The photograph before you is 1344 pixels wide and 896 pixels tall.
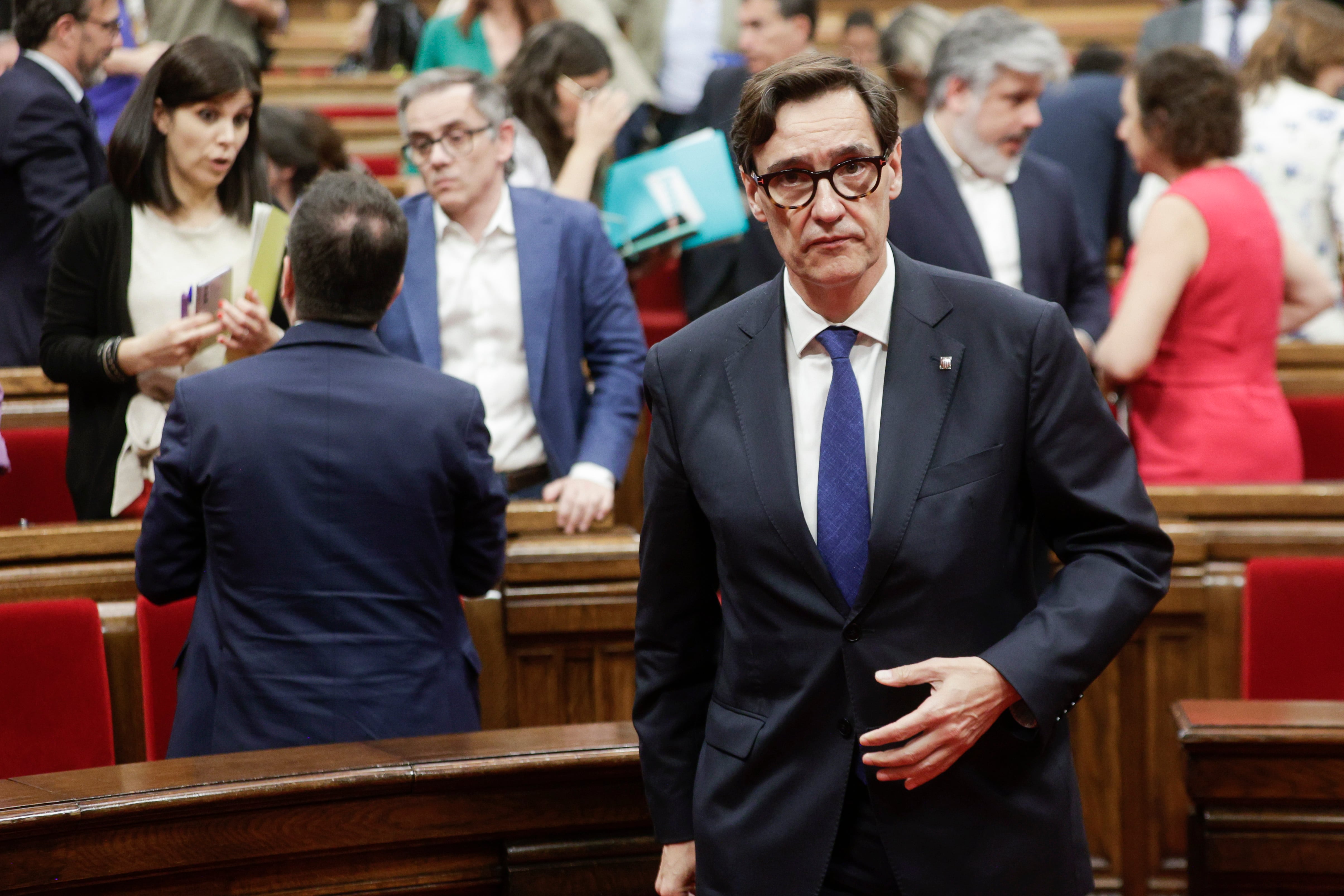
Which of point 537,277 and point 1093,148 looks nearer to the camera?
point 537,277

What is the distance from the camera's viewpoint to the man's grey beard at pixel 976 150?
111 inches

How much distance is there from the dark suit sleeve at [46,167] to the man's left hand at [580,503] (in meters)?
1.23

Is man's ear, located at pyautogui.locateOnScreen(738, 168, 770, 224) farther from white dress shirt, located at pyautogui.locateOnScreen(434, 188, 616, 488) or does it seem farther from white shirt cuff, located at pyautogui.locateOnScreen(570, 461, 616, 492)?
white dress shirt, located at pyautogui.locateOnScreen(434, 188, 616, 488)

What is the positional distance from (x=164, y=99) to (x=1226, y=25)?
4.19m

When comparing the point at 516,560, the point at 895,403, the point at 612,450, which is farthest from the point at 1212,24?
the point at 895,403

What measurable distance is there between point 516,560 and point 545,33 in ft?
5.77

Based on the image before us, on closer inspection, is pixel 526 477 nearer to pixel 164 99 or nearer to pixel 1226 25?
pixel 164 99

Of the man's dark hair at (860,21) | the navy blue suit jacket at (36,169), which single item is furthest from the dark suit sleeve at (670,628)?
the man's dark hair at (860,21)

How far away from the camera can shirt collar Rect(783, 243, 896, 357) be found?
1424 millimetres

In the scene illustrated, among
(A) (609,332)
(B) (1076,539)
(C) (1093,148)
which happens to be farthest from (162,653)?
(C) (1093,148)

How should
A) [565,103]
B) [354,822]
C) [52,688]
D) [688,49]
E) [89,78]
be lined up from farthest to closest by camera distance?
[688,49] → [565,103] → [89,78] → [52,688] → [354,822]

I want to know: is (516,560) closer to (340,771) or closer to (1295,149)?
(340,771)

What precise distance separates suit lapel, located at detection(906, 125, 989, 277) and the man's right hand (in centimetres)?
153

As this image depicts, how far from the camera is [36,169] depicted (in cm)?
296
